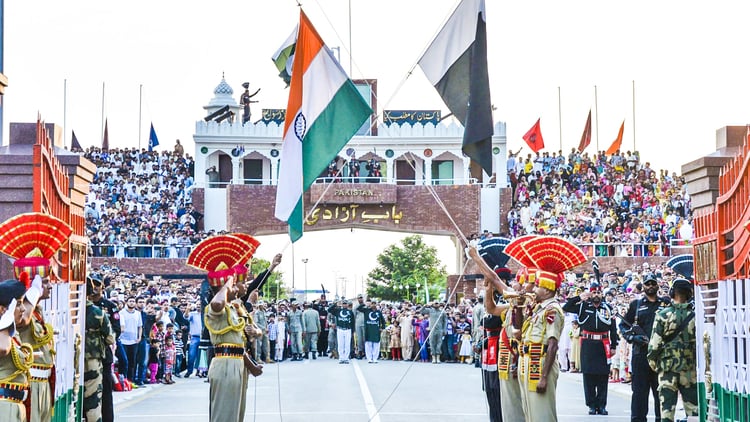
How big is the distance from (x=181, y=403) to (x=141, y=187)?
34608mm

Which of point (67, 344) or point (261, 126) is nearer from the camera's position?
point (67, 344)

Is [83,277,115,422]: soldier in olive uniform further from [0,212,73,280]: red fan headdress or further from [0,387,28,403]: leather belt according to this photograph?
[0,387,28,403]: leather belt

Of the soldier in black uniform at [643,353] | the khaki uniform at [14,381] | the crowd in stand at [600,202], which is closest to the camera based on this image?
the khaki uniform at [14,381]

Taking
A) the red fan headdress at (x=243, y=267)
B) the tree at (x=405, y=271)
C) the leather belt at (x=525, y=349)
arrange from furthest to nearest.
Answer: the tree at (x=405, y=271), the red fan headdress at (x=243, y=267), the leather belt at (x=525, y=349)

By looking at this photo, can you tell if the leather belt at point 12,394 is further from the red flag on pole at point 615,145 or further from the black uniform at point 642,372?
the red flag on pole at point 615,145

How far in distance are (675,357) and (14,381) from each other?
7.68 meters

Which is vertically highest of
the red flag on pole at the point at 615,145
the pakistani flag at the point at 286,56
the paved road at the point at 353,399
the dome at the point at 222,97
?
the dome at the point at 222,97

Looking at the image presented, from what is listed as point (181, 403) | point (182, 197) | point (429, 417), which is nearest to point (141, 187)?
point (182, 197)

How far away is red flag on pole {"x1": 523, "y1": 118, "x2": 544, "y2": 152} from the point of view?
57.1 metres

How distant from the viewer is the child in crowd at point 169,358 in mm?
25438

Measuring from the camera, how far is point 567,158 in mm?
55688

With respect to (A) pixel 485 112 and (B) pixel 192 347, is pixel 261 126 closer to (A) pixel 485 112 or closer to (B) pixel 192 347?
(B) pixel 192 347

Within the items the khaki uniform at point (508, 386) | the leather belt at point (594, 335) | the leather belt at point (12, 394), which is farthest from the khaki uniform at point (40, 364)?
the leather belt at point (594, 335)

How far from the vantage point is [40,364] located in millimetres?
10070
